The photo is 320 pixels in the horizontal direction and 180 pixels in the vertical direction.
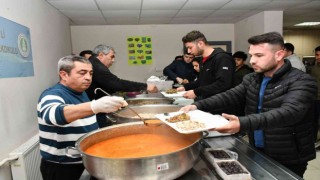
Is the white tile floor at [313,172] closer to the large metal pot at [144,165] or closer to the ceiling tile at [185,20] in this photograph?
the large metal pot at [144,165]

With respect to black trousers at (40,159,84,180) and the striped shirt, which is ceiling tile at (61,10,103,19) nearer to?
the striped shirt

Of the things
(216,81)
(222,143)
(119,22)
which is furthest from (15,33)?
(119,22)

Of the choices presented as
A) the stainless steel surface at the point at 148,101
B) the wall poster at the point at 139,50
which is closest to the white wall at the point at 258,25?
the wall poster at the point at 139,50

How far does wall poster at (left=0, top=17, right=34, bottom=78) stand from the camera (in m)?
1.92

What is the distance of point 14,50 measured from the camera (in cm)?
211

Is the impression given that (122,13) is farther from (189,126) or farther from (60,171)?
(189,126)

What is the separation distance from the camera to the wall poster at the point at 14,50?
192 centimetres

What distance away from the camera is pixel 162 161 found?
2.51 ft

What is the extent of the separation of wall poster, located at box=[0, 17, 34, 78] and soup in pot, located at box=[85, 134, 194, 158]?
1329mm

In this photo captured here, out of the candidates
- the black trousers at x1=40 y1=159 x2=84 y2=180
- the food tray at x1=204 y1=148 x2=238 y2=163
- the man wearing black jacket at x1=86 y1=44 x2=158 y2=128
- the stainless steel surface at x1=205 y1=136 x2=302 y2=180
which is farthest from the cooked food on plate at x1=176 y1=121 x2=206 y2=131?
the man wearing black jacket at x1=86 y1=44 x2=158 y2=128

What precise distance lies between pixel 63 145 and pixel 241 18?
4553 mm

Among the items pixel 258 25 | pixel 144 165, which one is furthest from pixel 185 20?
pixel 144 165

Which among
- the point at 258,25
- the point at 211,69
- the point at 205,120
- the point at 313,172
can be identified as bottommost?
the point at 313,172

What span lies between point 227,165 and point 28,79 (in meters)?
2.24
